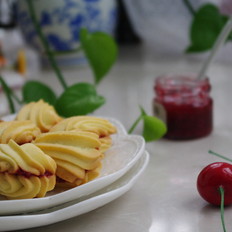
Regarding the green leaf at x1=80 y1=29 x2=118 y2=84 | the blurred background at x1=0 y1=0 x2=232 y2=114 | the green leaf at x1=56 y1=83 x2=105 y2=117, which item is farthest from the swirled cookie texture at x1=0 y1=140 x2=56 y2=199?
the blurred background at x1=0 y1=0 x2=232 y2=114

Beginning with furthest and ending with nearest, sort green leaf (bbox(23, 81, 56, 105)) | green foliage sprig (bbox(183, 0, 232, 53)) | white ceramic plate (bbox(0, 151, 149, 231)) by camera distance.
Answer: green foliage sprig (bbox(183, 0, 232, 53)), green leaf (bbox(23, 81, 56, 105)), white ceramic plate (bbox(0, 151, 149, 231))

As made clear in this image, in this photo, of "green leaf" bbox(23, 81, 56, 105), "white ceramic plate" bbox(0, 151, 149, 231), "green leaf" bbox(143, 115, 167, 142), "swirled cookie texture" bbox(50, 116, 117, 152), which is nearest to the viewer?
"white ceramic plate" bbox(0, 151, 149, 231)

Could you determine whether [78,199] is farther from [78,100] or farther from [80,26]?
Result: [80,26]

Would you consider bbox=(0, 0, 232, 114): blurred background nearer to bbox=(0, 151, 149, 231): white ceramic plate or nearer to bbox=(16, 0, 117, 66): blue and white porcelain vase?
bbox=(16, 0, 117, 66): blue and white porcelain vase

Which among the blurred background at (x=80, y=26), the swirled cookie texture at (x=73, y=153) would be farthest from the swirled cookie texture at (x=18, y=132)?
the blurred background at (x=80, y=26)

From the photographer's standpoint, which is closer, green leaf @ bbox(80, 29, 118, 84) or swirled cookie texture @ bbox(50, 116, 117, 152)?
swirled cookie texture @ bbox(50, 116, 117, 152)

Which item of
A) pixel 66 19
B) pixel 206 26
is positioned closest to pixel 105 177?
pixel 206 26
